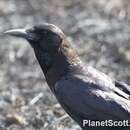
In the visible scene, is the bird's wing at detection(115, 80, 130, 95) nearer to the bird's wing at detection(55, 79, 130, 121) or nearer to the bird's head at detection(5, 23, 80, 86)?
the bird's wing at detection(55, 79, 130, 121)

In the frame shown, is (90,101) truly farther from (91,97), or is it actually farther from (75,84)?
(75,84)

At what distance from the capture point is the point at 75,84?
7258mm

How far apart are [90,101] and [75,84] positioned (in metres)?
0.24

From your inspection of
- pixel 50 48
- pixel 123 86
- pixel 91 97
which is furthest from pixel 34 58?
pixel 91 97

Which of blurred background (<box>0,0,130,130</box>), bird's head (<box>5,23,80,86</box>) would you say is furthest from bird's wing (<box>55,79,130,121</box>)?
blurred background (<box>0,0,130,130</box>)

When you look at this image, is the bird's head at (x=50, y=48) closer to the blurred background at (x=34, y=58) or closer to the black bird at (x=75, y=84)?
the black bird at (x=75, y=84)

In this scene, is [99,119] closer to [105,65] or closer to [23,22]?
[105,65]

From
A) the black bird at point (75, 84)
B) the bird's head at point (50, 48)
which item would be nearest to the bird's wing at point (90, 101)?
the black bird at point (75, 84)

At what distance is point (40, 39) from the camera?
290 inches

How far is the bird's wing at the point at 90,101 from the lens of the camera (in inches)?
277

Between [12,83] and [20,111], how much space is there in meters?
0.80

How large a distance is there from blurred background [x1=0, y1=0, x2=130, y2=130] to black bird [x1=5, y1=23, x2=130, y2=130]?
1.10m

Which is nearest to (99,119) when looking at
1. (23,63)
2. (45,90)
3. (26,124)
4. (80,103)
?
(80,103)

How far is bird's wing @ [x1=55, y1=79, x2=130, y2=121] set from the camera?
23.1ft
